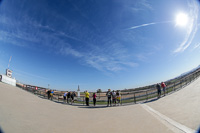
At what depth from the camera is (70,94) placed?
10312 millimetres

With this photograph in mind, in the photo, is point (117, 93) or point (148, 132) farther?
point (117, 93)

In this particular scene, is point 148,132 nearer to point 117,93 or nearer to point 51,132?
point 51,132

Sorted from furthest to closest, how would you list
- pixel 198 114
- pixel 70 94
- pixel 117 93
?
pixel 70 94 < pixel 117 93 < pixel 198 114

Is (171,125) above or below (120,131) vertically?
above

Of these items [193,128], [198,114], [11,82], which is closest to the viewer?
[193,128]

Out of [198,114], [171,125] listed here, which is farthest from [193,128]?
[198,114]

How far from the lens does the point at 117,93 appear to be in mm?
8961

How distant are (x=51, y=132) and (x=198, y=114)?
5.81 meters

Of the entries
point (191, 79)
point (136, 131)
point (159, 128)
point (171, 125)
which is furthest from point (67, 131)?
point (191, 79)

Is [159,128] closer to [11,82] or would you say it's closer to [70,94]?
[70,94]

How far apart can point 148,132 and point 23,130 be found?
4.22m

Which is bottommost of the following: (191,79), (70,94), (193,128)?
(70,94)

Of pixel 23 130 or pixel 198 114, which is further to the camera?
pixel 198 114

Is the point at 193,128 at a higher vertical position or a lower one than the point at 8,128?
higher
